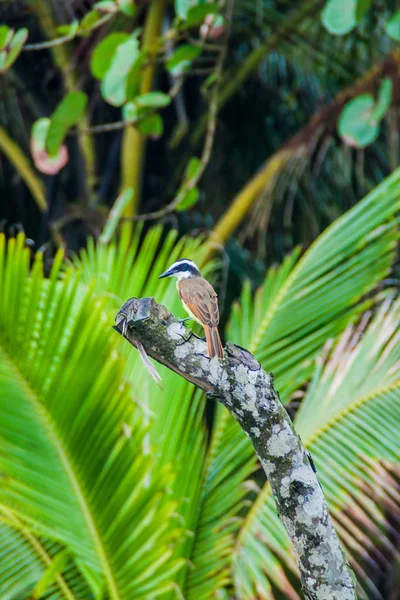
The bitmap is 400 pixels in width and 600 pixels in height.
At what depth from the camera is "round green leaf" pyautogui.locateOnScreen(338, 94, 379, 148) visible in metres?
4.04

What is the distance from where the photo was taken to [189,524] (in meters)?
2.86

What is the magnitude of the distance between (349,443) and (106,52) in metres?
2.08

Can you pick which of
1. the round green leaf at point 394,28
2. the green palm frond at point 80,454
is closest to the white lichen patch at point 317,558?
the green palm frond at point 80,454

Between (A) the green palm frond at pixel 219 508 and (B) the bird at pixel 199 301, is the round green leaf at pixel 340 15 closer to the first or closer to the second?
(B) the bird at pixel 199 301

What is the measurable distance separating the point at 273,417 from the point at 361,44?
4861 millimetres

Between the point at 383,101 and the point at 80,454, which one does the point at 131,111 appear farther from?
the point at 80,454

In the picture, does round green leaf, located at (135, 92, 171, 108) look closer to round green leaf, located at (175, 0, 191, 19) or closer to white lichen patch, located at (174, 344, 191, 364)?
round green leaf, located at (175, 0, 191, 19)

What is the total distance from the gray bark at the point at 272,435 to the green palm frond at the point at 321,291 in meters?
1.24

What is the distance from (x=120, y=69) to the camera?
3.64m

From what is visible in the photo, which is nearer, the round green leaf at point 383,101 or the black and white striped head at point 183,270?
the black and white striped head at point 183,270

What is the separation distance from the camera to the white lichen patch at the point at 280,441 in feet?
6.25

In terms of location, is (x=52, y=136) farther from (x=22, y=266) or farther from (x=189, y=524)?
(x=189, y=524)

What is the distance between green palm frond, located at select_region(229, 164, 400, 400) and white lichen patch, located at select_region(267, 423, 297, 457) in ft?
4.09

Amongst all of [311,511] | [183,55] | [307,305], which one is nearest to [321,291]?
[307,305]
